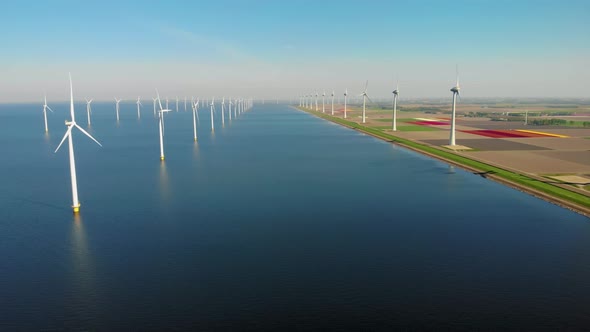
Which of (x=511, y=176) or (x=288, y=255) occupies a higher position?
(x=511, y=176)

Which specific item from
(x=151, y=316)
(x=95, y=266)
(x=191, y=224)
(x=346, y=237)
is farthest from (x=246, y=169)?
(x=151, y=316)

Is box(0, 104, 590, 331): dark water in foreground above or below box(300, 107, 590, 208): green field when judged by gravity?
below

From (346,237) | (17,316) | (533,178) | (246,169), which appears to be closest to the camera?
(17,316)

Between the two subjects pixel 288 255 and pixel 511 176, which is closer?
pixel 288 255

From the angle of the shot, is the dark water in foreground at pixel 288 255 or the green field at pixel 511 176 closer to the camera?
the dark water in foreground at pixel 288 255

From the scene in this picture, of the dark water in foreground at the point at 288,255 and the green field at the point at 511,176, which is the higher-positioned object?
the green field at the point at 511,176

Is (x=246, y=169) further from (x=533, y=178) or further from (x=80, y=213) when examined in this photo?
(x=533, y=178)

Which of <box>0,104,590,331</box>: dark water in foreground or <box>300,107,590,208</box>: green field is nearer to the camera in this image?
<box>0,104,590,331</box>: dark water in foreground

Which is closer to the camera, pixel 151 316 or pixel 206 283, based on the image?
A: pixel 151 316
